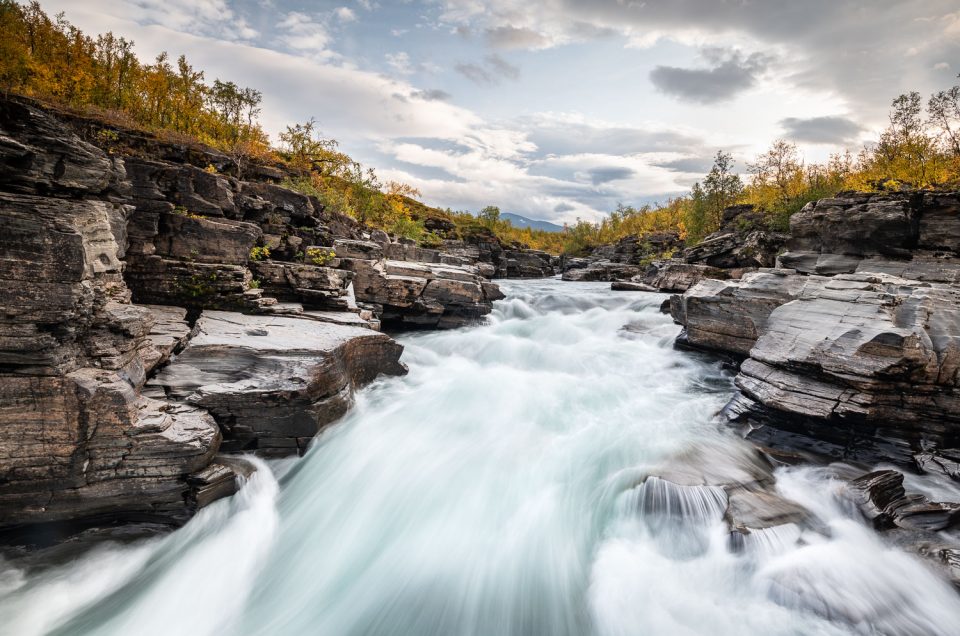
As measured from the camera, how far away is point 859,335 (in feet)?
22.1

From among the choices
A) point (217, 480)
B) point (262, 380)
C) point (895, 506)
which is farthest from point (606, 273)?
point (217, 480)

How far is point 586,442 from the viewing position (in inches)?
307

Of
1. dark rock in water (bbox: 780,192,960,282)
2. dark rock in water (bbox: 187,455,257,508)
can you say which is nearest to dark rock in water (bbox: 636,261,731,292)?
dark rock in water (bbox: 780,192,960,282)

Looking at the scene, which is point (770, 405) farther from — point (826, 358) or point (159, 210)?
point (159, 210)

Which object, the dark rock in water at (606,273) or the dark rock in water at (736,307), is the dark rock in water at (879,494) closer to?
the dark rock in water at (736,307)

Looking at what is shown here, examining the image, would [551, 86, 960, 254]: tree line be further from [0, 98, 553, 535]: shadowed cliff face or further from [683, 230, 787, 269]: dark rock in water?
[0, 98, 553, 535]: shadowed cliff face

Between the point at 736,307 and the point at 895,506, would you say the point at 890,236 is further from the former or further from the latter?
the point at 895,506

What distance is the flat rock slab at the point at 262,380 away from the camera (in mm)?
5650

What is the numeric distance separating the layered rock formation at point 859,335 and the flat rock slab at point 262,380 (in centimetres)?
816

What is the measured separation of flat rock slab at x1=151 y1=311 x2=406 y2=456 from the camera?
565 cm

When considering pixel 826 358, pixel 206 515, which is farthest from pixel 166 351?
pixel 826 358

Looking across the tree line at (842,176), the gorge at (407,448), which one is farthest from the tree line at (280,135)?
the gorge at (407,448)

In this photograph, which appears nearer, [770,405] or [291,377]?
[291,377]

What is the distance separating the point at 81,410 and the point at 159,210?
479 centimetres
